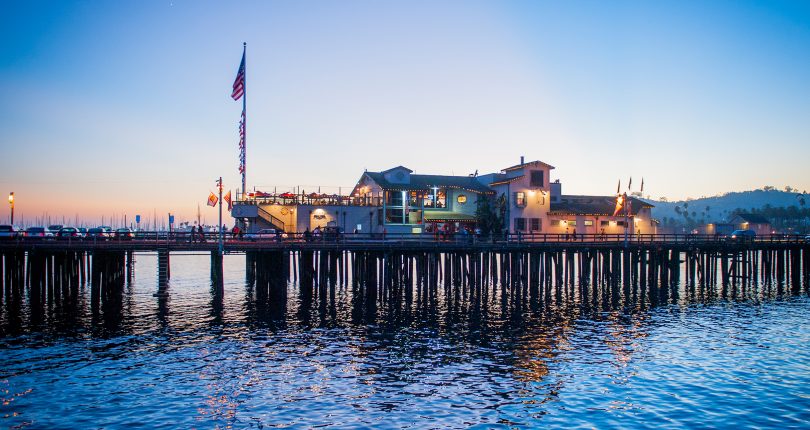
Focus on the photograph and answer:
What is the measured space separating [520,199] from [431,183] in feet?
32.6

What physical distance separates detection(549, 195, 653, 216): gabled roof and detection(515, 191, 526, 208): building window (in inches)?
151

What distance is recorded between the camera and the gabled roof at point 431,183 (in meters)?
61.4

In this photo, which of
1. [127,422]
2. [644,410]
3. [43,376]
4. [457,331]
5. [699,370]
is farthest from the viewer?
[457,331]

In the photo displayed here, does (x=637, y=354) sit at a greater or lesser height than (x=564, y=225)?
lesser

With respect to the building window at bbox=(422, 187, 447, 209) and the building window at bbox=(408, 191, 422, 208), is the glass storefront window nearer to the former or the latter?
the building window at bbox=(422, 187, 447, 209)

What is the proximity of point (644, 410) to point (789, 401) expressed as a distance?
5.60 meters

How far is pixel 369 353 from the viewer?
26.9 m

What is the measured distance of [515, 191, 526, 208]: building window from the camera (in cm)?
6356

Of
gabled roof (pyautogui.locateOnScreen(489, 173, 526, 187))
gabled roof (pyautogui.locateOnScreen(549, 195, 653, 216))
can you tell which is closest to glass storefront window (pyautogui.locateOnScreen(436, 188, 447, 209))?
gabled roof (pyautogui.locateOnScreen(489, 173, 526, 187))

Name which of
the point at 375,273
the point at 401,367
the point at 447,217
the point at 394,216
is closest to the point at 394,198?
the point at 394,216

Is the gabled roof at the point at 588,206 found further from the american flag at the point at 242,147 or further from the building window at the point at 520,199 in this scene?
the american flag at the point at 242,147

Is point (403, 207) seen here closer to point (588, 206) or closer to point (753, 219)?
point (588, 206)

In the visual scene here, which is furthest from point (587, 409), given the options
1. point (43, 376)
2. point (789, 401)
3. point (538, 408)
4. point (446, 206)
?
point (446, 206)

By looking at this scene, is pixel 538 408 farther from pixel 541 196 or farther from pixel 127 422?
pixel 541 196
